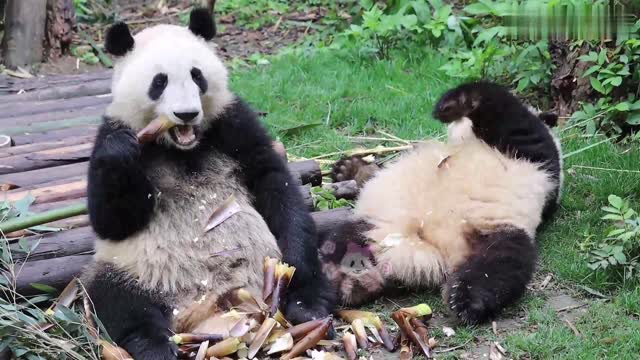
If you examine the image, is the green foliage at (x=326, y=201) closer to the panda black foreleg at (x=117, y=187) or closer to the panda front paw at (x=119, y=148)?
the panda black foreleg at (x=117, y=187)

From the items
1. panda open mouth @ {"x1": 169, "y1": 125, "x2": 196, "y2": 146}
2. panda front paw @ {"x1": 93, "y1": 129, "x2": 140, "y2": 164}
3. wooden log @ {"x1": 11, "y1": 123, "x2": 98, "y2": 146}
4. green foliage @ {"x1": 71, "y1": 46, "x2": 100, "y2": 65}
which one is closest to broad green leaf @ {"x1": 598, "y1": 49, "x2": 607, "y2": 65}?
panda open mouth @ {"x1": 169, "y1": 125, "x2": 196, "y2": 146}

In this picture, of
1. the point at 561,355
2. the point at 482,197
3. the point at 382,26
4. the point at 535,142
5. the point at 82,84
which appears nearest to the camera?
the point at 561,355

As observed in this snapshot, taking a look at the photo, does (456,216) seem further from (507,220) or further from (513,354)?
(513,354)

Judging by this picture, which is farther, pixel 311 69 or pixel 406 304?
pixel 311 69

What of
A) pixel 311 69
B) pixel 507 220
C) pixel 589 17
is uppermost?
pixel 589 17

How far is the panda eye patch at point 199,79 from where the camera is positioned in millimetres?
3294

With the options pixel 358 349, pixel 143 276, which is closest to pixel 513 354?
pixel 358 349

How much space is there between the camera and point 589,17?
3941 mm

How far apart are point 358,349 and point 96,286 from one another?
3.36ft

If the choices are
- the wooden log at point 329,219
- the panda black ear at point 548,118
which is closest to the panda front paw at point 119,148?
the wooden log at point 329,219

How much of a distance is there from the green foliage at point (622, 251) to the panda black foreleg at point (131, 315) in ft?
5.93

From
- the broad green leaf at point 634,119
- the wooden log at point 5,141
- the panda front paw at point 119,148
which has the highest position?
the panda front paw at point 119,148

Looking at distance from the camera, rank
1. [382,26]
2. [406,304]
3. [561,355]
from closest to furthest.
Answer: [561,355], [406,304], [382,26]

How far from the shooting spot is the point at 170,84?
3.22m
